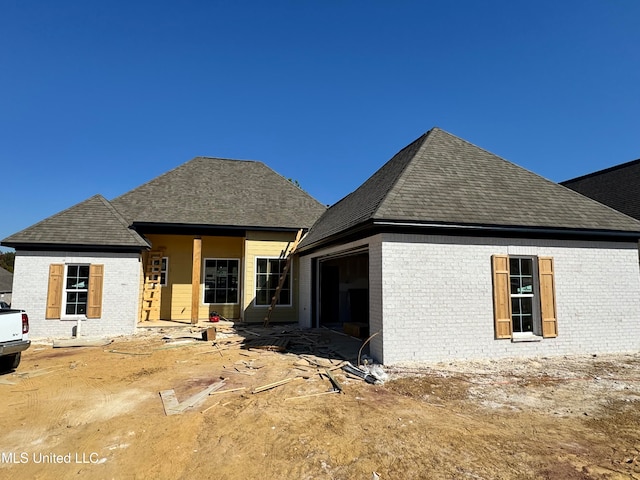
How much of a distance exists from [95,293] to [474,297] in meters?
11.9

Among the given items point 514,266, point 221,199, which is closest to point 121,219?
point 221,199

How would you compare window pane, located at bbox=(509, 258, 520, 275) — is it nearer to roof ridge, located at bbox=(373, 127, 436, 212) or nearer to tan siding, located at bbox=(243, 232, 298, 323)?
roof ridge, located at bbox=(373, 127, 436, 212)

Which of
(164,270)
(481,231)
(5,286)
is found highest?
(481,231)

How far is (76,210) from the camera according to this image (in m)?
13.8

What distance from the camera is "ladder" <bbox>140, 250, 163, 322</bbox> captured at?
15.2 metres

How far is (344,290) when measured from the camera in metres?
16.5

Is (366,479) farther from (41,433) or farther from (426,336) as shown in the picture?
(426,336)

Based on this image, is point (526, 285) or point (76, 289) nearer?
point (526, 285)

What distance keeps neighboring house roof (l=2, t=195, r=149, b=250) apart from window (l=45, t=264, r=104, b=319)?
83 cm

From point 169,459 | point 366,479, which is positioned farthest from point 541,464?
point 169,459

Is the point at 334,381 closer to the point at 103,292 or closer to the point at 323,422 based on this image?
the point at 323,422

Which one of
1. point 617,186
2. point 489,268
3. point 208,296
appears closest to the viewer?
point 489,268

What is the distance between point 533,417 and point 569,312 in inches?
201

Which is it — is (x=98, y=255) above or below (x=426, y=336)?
above
